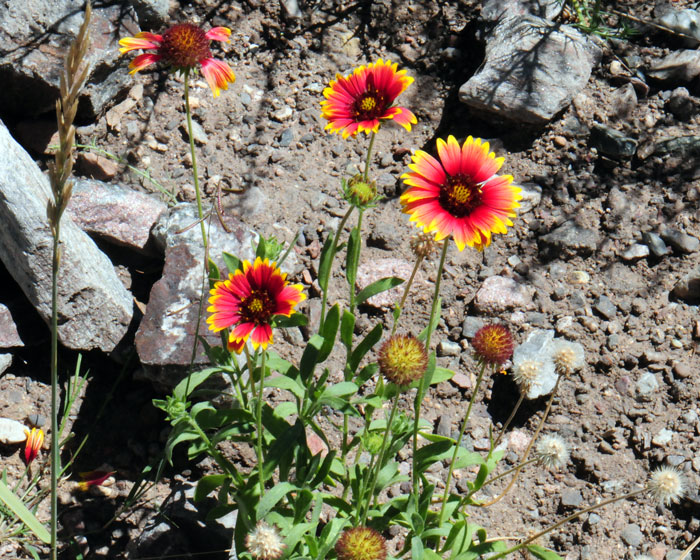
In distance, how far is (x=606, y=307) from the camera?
12.1 ft

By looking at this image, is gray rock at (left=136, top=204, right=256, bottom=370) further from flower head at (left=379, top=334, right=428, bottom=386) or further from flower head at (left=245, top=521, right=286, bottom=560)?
flower head at (left=379, top=334, right=428, bottom=386)

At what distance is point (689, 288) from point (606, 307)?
1.28 feet

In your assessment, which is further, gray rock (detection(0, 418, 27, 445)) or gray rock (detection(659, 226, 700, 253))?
gray rock (detection(659, 226, 700, 253))

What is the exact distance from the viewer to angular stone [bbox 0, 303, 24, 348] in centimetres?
340

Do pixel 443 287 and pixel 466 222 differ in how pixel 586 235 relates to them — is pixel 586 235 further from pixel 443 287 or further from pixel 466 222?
pixel 466 222

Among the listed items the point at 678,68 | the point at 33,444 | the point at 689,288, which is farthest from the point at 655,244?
the point at 33,444

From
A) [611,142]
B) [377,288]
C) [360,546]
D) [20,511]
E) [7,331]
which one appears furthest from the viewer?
[611,142]

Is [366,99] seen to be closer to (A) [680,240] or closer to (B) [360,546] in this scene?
(B) [360,546]

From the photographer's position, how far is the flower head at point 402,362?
2125mm

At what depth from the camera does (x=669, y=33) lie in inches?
175

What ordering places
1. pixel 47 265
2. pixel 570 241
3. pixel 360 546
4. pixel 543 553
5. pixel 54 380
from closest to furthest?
1. pixel 54 380
2. pixel 360 546
3. pixel 543 553
4. pixel 47 265
5. pixel 570 241

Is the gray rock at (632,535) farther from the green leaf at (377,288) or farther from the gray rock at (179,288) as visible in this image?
the gray rock at (179,288)

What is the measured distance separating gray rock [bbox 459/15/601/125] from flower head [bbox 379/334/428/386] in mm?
2372

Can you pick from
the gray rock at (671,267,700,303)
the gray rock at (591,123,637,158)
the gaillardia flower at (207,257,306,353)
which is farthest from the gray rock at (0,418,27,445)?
the gray rock at (591,123,637,158)
